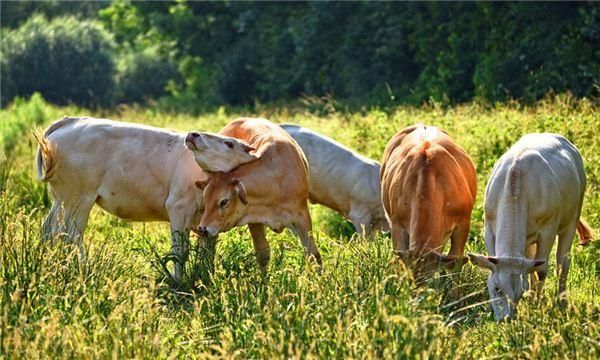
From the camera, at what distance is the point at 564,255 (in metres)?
9.50

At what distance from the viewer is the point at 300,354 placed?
623 cm

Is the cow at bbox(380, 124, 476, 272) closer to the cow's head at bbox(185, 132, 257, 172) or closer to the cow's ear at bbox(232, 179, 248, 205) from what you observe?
the cow's ear at bbox(232, 179, 248, 205)

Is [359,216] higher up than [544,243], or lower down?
lower down

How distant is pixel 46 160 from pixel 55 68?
32.4 metres

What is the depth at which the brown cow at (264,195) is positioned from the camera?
9.45m

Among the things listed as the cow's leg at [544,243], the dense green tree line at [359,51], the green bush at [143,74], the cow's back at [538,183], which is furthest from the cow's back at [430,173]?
the green bush at [143,74]

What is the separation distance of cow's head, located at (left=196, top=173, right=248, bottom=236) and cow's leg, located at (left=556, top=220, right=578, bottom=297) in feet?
9.03

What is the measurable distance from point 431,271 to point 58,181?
411 cm

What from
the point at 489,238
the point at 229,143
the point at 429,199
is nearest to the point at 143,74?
the point at 229,143

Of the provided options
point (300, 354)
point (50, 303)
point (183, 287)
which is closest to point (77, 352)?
point (50, 303)

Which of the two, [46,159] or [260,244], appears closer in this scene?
[260,244]

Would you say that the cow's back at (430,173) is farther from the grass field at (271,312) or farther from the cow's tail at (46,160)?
the cow's tail at (46,160)

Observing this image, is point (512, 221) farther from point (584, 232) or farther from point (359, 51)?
point (359, 51)

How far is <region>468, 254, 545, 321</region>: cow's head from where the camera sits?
8000mm
